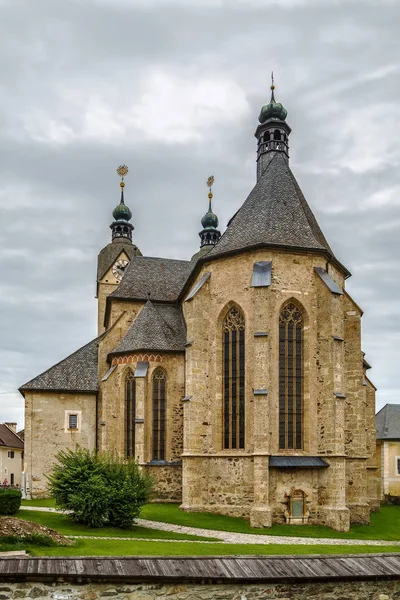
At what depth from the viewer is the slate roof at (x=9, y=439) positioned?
218 feet

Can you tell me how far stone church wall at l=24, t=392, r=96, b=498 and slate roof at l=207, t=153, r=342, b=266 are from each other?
15.5 m

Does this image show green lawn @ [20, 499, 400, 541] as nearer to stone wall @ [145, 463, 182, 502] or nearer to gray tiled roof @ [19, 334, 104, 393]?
stone wall @ [145, 463, 182, 502]

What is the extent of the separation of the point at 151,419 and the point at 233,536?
12699mm

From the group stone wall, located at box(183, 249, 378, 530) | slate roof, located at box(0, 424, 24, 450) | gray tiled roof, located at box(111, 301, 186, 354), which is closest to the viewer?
stone wall, located at box(183, 249, 378, 530)

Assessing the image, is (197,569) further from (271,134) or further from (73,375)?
(73,375)

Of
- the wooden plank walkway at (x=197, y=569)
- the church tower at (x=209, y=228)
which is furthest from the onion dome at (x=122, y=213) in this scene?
the wooden plank walkway at (x=197, y=569)

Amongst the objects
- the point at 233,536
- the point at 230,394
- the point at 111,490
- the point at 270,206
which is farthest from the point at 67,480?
the point at 270,206

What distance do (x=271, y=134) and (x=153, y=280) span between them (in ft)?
46.8

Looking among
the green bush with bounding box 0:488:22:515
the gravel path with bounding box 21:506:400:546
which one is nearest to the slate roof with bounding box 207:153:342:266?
the gravel path with bounding box 21:506:400:546

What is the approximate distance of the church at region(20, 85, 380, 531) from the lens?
2791 centimetres

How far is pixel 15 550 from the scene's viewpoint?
15672 millimetres

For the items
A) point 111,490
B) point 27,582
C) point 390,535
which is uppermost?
point 27,582

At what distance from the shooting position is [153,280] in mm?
45781

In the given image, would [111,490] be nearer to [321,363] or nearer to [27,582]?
[321,363]
